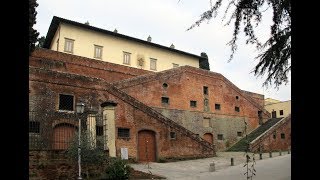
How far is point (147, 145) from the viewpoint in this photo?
2330cm

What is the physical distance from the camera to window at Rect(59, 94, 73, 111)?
20820 millimetres

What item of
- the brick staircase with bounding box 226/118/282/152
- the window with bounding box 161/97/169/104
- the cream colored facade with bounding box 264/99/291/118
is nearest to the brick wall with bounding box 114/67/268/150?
the window with bounding box 161/97/169/104

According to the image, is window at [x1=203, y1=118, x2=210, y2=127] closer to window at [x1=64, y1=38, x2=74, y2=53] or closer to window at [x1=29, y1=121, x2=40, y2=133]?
window at [x1=64, y1=38, x2=74, y2=53]

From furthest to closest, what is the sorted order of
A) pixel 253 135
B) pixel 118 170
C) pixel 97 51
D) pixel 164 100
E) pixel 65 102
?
pixel 253 135 < pixel 97 51 < pixel 164 100 < pixel 65 102 < pixel 118 170

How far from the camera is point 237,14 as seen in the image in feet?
10.2

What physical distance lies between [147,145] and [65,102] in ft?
21.0

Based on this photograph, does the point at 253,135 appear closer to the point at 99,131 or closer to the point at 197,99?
the point at 197,99

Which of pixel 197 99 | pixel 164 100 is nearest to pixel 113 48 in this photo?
pixel 164 100

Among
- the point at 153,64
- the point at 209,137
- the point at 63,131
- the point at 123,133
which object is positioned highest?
the point at 153,64

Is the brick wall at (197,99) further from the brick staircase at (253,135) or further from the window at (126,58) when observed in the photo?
the window at (126,58)

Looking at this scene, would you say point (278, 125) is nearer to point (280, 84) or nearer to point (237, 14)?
point (280, 84)
